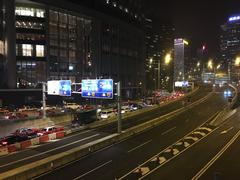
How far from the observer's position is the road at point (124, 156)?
87.8ft

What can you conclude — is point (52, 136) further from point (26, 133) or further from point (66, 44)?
point (66, 44)

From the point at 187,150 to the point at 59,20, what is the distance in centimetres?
7359

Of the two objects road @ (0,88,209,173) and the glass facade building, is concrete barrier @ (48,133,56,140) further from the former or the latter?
the glass facade building

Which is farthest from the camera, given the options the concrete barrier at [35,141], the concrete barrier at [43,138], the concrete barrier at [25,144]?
the concrete barrier at [43,138]

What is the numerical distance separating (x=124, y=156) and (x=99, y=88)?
11.4 meters

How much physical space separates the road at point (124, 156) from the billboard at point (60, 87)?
12211mm

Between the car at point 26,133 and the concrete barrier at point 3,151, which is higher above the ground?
the car at point 26,133

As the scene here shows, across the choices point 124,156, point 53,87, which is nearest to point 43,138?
point 53,87

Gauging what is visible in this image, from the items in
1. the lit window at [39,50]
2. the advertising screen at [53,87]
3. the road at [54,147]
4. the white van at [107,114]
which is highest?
the lit window at [39,50]

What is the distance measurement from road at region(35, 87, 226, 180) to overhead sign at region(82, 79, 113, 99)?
664 centimetres

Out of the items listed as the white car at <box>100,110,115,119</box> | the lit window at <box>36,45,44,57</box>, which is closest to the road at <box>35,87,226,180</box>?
the white car at <box>100,110,115,119</box>

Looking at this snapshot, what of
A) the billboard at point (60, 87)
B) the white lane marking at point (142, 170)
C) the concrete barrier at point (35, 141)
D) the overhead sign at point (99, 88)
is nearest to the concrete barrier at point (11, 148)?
the concrete barrier at point (35, 141)

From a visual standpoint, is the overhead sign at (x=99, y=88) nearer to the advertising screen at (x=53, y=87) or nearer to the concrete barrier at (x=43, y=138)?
the advertising screen at (x=53, y=87)

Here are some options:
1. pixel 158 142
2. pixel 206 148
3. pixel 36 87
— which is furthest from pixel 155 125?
pixel 36 87
